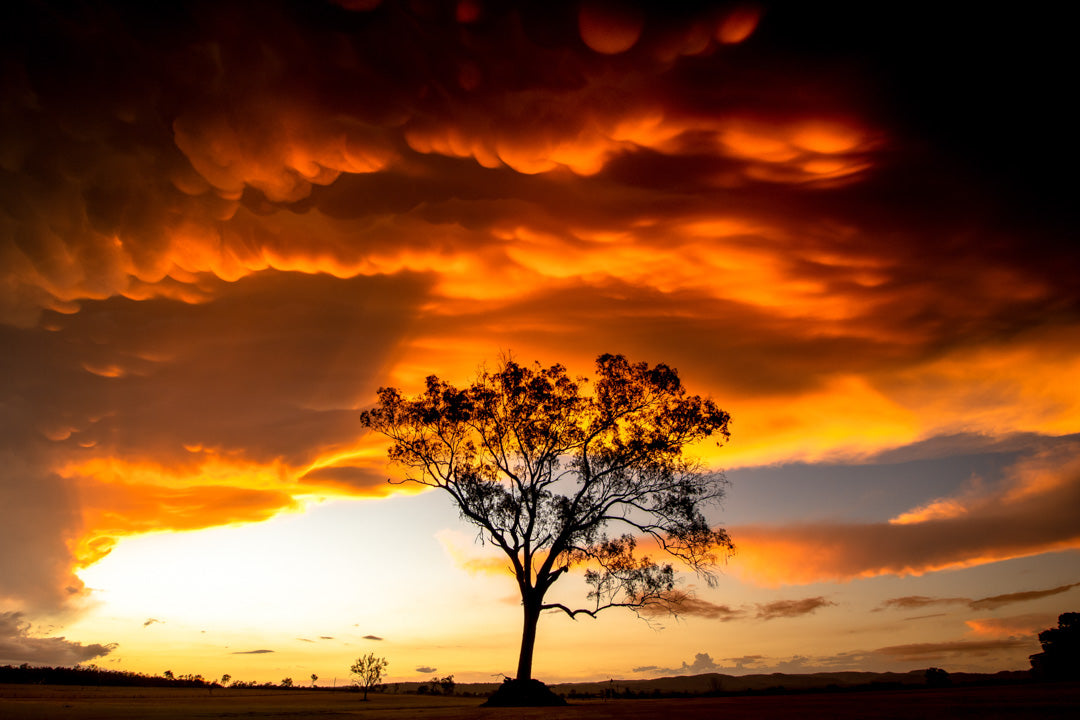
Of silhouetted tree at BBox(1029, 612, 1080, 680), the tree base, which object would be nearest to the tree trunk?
the tree base

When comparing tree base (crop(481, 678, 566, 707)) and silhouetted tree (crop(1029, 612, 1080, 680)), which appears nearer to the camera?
tree base (crop(481, 678, 566, 707))

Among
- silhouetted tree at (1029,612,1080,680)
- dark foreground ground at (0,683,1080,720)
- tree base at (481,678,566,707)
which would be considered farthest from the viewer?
silhouetted tree at (1029,612,1080,680)

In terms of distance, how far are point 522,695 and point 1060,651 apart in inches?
1426

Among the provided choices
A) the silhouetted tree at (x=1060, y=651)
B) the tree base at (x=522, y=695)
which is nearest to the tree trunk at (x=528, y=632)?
the tree base at (x=522, y=695)

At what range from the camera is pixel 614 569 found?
32.5m

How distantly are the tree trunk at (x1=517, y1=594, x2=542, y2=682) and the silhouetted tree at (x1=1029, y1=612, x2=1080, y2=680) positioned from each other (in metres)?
25.6

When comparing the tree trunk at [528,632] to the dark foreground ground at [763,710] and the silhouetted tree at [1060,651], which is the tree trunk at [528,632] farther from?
the silhouetted tree at [1060,651]

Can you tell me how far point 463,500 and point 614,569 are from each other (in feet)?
31.3

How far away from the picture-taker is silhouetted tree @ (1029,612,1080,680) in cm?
3113

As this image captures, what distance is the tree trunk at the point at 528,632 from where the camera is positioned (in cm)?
2778

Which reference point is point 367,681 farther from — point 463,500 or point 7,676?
point 7,676

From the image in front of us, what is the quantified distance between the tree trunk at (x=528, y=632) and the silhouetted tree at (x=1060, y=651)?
25.6 metres

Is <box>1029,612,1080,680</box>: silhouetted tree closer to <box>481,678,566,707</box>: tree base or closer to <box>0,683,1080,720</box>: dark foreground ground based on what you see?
<box>0,683,1080,720</box>: dark foreground ground

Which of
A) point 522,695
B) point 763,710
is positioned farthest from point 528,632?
point 763,710
